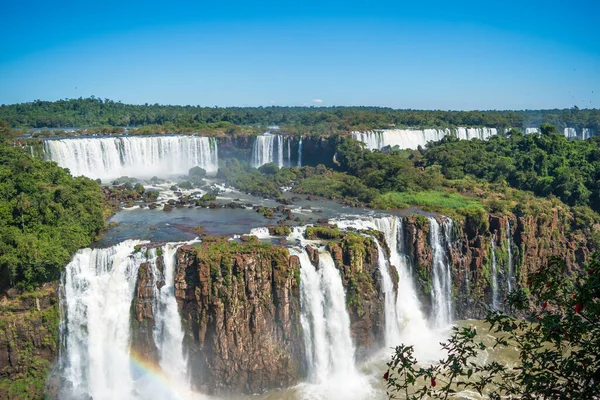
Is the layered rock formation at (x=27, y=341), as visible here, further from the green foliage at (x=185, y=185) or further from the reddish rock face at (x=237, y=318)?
the green foliage at (x=185, y=185)

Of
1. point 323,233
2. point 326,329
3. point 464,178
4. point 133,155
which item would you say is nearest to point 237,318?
point 326,329

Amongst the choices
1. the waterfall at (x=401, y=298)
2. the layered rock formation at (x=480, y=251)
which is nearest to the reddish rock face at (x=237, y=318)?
the waterfall at (x=401, y=298)

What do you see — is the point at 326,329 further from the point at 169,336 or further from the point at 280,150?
the point at 280,150

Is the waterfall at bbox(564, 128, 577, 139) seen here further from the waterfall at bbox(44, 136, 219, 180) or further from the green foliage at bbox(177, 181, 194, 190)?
the green foliage at bbox(177, 181, 194, 190)

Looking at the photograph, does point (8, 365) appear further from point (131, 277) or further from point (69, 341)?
point (131, 277)

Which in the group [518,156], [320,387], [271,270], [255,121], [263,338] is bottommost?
[320,387]

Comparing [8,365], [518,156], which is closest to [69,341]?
[8,365]
